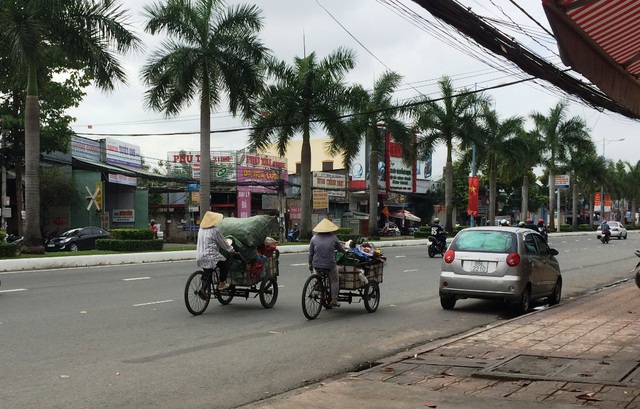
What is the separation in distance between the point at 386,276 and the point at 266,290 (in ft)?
24.4

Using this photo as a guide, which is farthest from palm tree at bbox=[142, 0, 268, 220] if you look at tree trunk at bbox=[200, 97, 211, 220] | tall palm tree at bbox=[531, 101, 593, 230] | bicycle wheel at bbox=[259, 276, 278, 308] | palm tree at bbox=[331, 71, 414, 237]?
tall palm tree at bbox=[531, 101, 593, 230]

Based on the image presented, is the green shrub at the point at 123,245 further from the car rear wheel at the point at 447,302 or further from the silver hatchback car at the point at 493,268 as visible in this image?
the silver hatchback car at the point at 493,268

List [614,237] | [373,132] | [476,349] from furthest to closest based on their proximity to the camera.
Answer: [614,237]
[373,132]
[476,349]

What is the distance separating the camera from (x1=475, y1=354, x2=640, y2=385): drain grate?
661 centimetres

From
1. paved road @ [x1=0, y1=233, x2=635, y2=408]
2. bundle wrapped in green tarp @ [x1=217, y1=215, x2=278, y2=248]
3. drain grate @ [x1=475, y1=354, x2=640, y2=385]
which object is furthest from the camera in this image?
bundle wrapped in green tarp @ [x1=217, y1=215, x2=278, y2=248]

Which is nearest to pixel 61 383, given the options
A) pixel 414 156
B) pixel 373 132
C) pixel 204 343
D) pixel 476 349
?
pixel 204 343

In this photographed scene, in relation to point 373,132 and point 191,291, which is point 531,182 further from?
point 191,291

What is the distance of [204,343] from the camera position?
8766 mm

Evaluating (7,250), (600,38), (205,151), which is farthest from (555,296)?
(205,151)

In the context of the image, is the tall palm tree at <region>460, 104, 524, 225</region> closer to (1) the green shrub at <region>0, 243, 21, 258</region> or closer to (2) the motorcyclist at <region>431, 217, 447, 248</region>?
(2) the motorcyclist at <region>431, 217, 447, 248</region>

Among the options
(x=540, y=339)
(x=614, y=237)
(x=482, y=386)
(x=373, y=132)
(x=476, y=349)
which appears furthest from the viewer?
(x=614, y=237)

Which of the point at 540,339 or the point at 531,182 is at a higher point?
the point at 531,182

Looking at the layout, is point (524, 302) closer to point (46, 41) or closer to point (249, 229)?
point (249, 229)

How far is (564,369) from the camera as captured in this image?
702 centimetres
